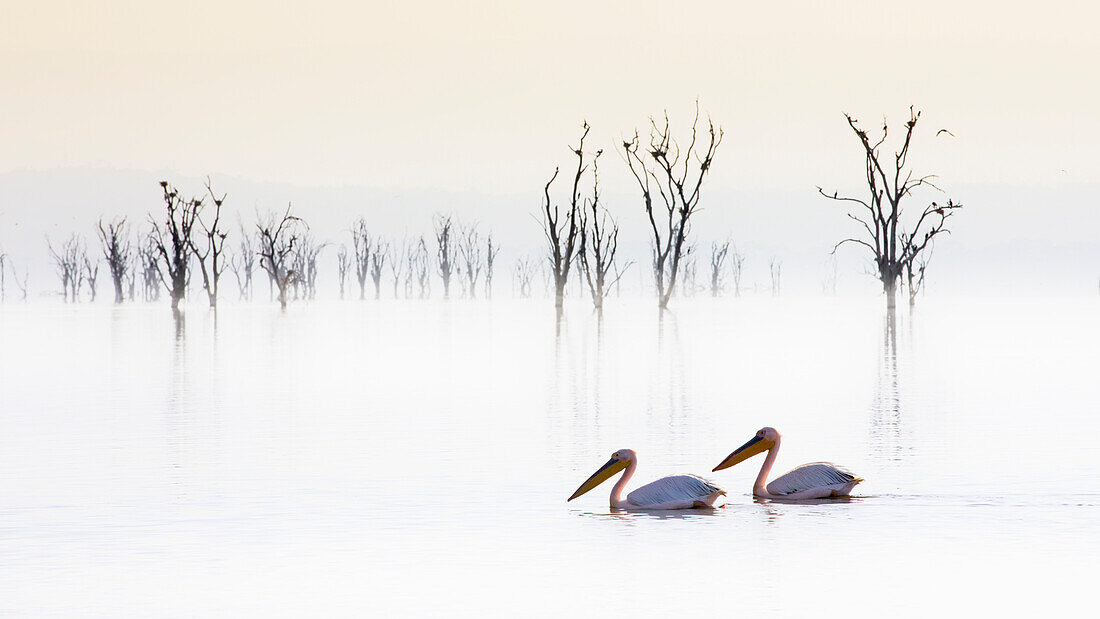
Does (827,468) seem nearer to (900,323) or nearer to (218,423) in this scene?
(218,423)

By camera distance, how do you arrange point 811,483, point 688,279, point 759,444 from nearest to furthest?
1. point 811,483
2. point 759,444
3. point 688,279

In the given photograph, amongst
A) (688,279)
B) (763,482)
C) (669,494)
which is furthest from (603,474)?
(688,279)

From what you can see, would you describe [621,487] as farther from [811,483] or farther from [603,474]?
[811,483]

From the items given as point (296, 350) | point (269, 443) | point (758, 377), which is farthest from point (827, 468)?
point (296, 350)

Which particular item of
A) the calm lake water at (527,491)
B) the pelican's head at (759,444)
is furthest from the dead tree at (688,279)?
the pelican's head at (759,444)

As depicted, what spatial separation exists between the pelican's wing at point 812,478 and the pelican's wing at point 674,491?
53 cm

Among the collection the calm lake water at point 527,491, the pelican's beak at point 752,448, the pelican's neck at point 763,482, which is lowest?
the calm lake water at point 527,491

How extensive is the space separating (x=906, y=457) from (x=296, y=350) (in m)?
18.0

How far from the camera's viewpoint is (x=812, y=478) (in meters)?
9.24

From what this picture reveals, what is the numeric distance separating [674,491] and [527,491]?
1315 mm

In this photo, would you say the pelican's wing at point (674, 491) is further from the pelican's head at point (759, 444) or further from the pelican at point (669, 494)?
the pelican's head at point (759, 444)

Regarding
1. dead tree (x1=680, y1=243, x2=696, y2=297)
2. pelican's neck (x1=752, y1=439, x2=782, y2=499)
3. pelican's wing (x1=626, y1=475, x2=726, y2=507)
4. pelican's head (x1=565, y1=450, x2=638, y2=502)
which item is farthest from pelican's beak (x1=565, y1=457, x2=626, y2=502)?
dead tree (x1=680, y1=243, x2=696, y2=297)

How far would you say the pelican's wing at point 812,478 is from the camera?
9180mm

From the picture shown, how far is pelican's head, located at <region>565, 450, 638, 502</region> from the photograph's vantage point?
930 centimetres
